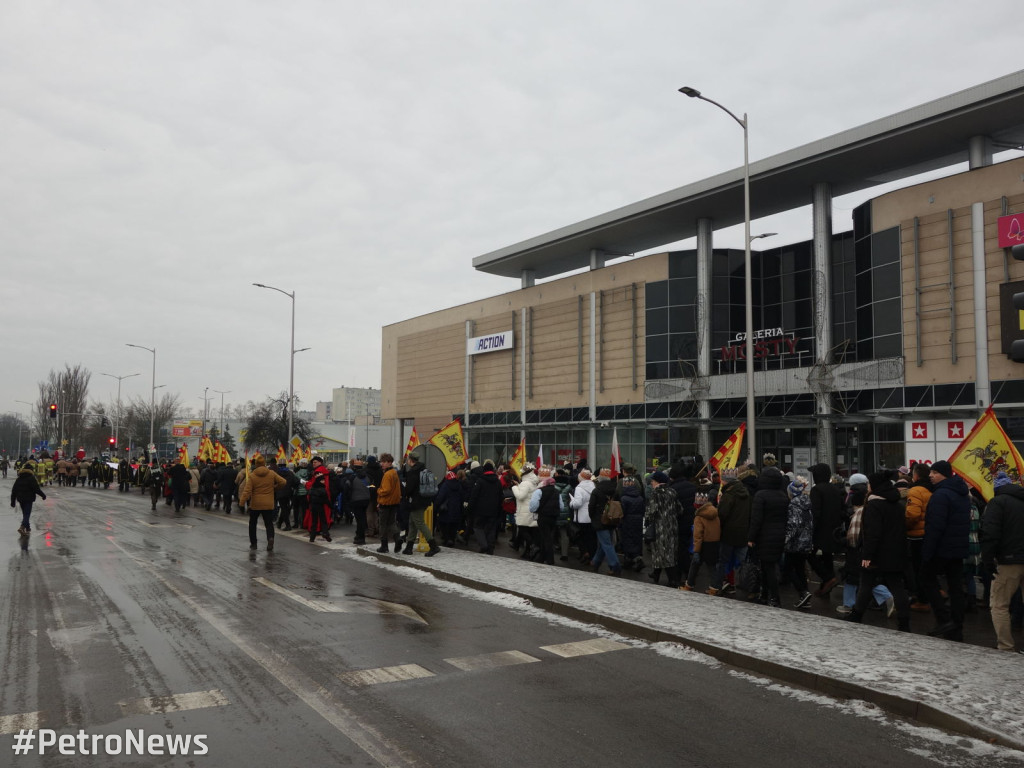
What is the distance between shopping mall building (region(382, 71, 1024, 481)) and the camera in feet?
95.7

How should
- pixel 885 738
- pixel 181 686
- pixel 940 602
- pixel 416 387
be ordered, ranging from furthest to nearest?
pixel 416 387
pixel 940 602
pixel 181 686
pixel 885 738

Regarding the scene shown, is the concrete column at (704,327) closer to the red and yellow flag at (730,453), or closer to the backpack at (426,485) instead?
the red and yellow flag at (730,453)

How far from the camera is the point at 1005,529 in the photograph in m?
7.55

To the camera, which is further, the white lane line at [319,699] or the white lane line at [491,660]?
the white lane line at [491,660]

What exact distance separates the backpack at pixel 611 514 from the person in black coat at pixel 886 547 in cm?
452

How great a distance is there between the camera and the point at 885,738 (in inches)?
207

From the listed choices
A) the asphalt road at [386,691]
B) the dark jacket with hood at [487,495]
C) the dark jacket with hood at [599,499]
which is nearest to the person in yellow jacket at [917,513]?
the asphalt road at [386,691]

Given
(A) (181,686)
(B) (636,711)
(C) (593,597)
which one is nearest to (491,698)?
(B) (636,711)

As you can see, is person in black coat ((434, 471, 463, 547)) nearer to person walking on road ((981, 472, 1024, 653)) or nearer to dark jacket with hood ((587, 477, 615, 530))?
dark jacket with hood ((587, 477, 615, 530))

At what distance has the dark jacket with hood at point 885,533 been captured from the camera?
8445 millimetres

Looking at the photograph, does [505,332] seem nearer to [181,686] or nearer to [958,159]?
[958,159]

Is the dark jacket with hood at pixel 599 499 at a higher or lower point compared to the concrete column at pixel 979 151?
lower

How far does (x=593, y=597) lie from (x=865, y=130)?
29969 mm

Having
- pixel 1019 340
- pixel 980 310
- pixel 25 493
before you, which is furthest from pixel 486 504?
pixel 980 310
